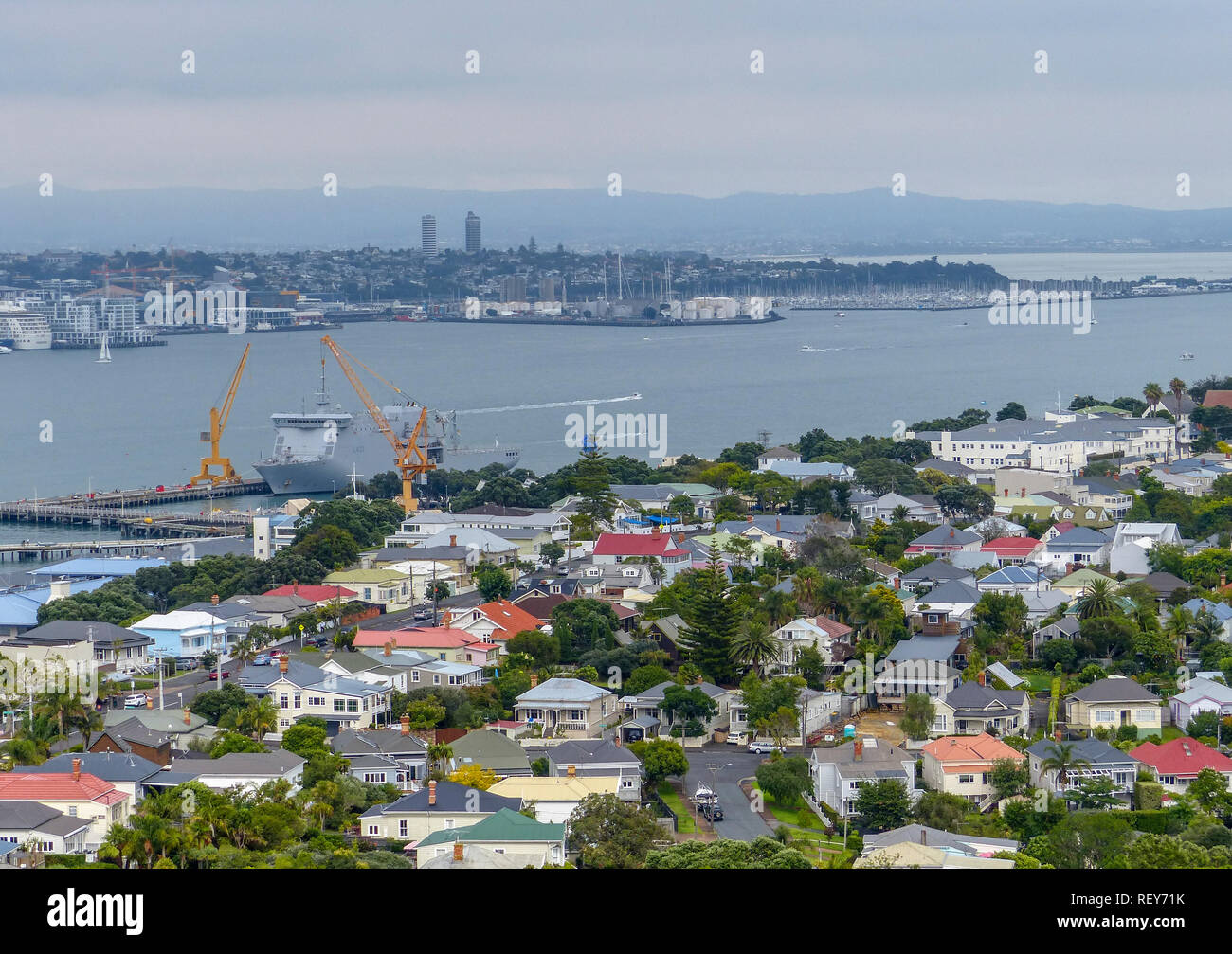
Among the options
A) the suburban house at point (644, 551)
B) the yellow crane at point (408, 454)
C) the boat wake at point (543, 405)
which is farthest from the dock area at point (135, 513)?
the boat wake at point (543, 405)

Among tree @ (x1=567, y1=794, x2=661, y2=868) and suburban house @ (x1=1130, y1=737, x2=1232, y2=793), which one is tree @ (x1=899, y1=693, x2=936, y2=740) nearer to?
suburban house @ (x1=1130, y1=737, x2=1232, y2=793)

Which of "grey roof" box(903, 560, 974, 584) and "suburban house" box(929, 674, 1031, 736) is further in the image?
"grey roof" box(903, 560, 974, 584)

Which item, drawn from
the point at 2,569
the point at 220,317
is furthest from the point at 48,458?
the point at 220,317

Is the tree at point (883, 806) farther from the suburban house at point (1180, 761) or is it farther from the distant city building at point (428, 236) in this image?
the distant city building at point (428, 236)

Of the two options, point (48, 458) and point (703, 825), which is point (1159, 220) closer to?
point (48, 458)

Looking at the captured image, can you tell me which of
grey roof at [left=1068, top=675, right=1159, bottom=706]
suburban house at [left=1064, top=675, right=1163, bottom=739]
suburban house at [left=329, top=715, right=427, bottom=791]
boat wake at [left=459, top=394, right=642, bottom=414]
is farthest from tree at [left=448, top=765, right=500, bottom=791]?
boat wake at [left=459, top=394, right=642, bottom=414]

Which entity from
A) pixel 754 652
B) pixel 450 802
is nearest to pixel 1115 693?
pixel 754 652
